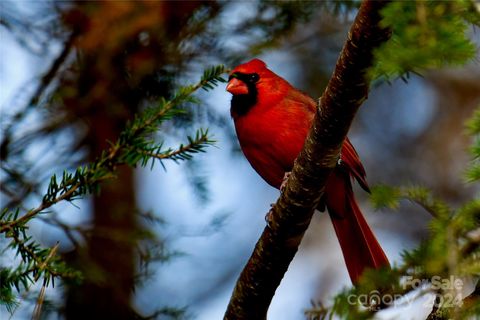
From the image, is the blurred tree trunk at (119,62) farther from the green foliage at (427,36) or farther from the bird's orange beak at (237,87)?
the green foliage at (427,36)

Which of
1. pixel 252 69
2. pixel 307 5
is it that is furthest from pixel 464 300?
pixel 307 5

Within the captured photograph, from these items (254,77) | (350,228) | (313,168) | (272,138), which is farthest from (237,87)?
(313,168)

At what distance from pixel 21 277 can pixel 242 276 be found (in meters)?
0.71

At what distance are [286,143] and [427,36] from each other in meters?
1.81

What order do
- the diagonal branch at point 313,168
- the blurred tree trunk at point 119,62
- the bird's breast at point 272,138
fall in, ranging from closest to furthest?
the diagonal branch at point 313,168 < the bird's breast at point 272,138 < the blurred tree trunk at point 119,62

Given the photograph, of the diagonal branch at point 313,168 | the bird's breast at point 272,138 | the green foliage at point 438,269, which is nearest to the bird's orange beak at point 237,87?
the bird's breast at point 272,138

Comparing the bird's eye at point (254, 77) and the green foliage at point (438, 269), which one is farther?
the bird's eye at point (254, 77)

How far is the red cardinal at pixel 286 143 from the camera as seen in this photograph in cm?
319

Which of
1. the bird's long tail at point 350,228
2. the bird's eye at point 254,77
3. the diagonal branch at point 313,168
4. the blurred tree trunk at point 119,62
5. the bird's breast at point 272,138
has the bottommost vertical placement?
the diagonal branch at point 313,168

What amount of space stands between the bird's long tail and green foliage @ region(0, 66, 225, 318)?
1045 millimetres

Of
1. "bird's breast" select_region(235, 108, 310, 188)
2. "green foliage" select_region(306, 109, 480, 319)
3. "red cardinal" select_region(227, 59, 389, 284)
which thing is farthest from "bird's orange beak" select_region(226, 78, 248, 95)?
"green foliage" select_region(306, 109, 480, 319)

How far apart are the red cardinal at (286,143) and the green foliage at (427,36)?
1692mm

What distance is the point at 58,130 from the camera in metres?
4.02

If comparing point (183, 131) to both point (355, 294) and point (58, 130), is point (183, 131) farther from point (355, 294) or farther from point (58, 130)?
point (355, 294)
